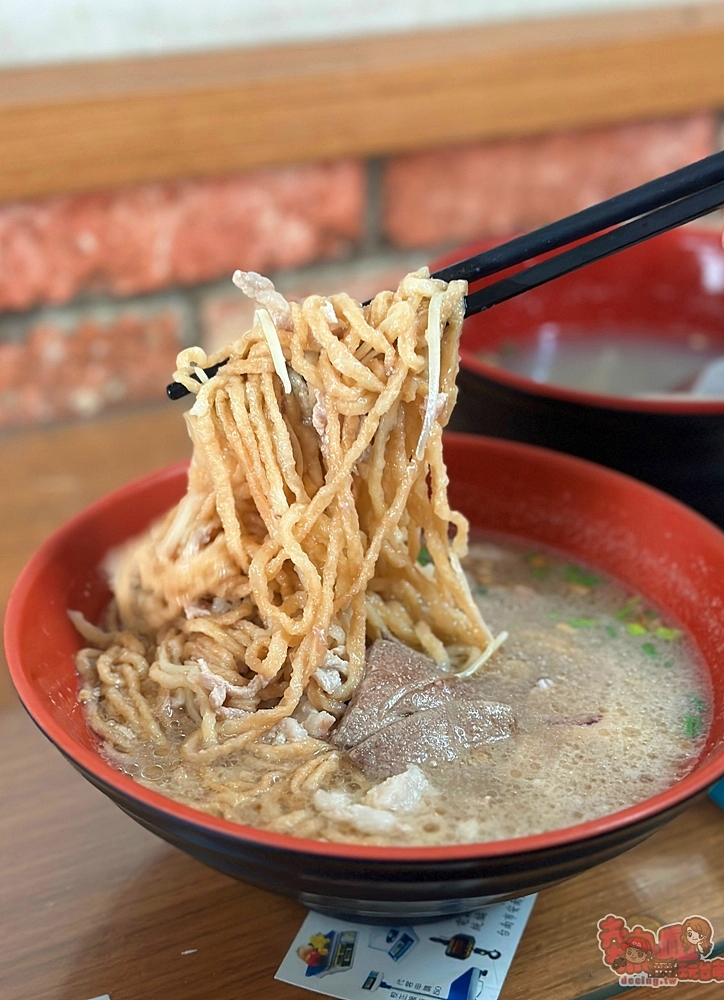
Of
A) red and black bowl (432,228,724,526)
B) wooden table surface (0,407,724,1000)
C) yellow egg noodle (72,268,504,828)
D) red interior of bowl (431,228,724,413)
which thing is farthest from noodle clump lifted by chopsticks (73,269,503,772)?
red interior of bowl (431,228,724,413)

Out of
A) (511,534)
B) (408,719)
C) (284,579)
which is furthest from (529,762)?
(511,534)

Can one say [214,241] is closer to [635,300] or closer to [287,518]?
[635,300]

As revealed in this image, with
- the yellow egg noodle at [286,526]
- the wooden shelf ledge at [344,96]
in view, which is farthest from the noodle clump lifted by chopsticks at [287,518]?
the wooden shelf ledge at [344,96]

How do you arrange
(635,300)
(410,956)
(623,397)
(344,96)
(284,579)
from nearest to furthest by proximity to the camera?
(410,956) < (284,579) < (623,397) < (635,300) < (344,96)

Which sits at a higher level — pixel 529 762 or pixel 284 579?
pixel 284 579

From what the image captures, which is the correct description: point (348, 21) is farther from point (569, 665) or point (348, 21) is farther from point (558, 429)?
point (569, 665)

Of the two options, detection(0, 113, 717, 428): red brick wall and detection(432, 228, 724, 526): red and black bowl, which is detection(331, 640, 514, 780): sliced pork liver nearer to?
detection(432, 228, 724, 526): red and black bowl

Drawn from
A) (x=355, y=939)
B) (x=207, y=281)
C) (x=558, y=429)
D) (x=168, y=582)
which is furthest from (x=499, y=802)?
(x=207, y=281)
